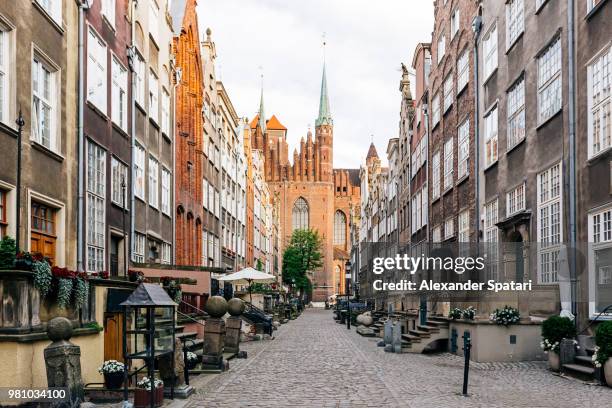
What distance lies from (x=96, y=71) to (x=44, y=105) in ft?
12.6

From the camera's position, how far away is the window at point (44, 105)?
15352 millimetres

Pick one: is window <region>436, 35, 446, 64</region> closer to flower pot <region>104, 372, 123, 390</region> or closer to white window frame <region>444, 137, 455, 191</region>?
white window frame <region>444, 137, 455, 191</region>

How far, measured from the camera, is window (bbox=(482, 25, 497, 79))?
23.8m

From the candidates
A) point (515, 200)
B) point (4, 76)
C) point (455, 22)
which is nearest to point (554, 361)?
point (515, 200)

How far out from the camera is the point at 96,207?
64.8 feet

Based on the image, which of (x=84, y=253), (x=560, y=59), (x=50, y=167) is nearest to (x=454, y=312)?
(x=560, y=59)

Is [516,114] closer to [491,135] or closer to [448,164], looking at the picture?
[491,135]

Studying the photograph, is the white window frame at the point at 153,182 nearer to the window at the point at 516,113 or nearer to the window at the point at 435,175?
the window at the point at 516,113

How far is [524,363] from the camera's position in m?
18.5

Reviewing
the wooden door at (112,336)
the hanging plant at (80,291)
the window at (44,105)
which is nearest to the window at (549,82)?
the wooden door at (112,336)

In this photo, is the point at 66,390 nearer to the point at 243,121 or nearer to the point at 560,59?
the point at 560,59

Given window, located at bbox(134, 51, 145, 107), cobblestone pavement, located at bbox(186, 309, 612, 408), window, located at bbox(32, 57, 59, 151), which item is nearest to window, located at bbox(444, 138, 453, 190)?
cobblestone pavement, located at bbox(186, 309, 612, 408)

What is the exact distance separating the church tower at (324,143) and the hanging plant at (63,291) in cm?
9746

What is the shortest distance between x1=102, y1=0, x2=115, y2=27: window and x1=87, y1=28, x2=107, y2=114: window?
3.05 feet
